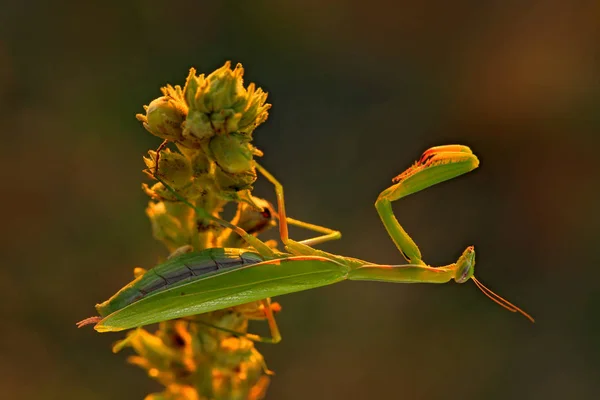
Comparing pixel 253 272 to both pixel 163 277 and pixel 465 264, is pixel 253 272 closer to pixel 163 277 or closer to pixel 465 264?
pixel 163 277

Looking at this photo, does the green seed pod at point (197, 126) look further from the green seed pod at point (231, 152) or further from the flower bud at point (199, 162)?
the flower bud at point (199, 162)

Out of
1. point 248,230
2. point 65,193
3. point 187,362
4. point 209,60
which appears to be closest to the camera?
point 187,362

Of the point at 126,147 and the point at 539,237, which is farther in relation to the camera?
the point at 539,237

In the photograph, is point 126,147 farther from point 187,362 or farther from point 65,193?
point 187,362

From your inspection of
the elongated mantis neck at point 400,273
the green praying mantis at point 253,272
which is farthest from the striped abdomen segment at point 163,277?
the elongated mantis neck at point 400,273

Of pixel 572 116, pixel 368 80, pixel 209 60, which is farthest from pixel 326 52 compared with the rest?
pixel 572 116

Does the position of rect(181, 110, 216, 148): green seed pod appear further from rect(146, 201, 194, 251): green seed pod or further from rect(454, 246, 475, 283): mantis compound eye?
rect(454, 246, 475, 283): mantis compound eye

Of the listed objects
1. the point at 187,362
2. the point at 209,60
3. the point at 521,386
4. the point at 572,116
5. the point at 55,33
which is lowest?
the point at 521,386
